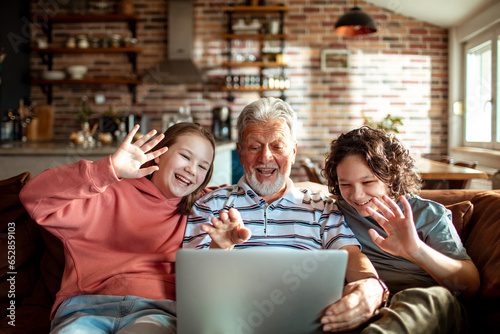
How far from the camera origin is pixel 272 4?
567 centimetres

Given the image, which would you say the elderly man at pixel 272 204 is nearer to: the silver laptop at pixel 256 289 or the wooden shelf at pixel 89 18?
the silver laptop at pixel 256 289

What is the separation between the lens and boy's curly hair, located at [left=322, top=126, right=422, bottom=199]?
5.04 ft

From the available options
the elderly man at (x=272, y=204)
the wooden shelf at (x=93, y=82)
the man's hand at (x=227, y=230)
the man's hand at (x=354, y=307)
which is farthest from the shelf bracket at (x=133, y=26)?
the man's hand at (x=354, y=307)

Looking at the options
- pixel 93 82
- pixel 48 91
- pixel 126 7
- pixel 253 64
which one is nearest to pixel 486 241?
pixel 253 64

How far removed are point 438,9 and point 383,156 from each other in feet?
14.1

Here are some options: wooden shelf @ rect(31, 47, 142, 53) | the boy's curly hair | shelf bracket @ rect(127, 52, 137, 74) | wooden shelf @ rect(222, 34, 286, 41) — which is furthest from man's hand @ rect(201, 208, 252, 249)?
shelf bracket @ rect(127, 52, 137, 74)

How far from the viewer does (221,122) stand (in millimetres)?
5543

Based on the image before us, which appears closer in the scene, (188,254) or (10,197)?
(188,254)

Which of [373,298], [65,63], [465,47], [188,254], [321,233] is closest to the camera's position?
[188,254]

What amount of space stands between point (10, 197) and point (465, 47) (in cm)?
537

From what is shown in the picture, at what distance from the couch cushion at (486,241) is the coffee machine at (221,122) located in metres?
3.95

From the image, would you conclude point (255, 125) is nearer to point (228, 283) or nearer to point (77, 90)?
point (228, 283)

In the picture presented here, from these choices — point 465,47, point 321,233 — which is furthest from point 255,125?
point 465,47

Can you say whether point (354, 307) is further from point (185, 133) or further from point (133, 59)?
point (133, 59)
